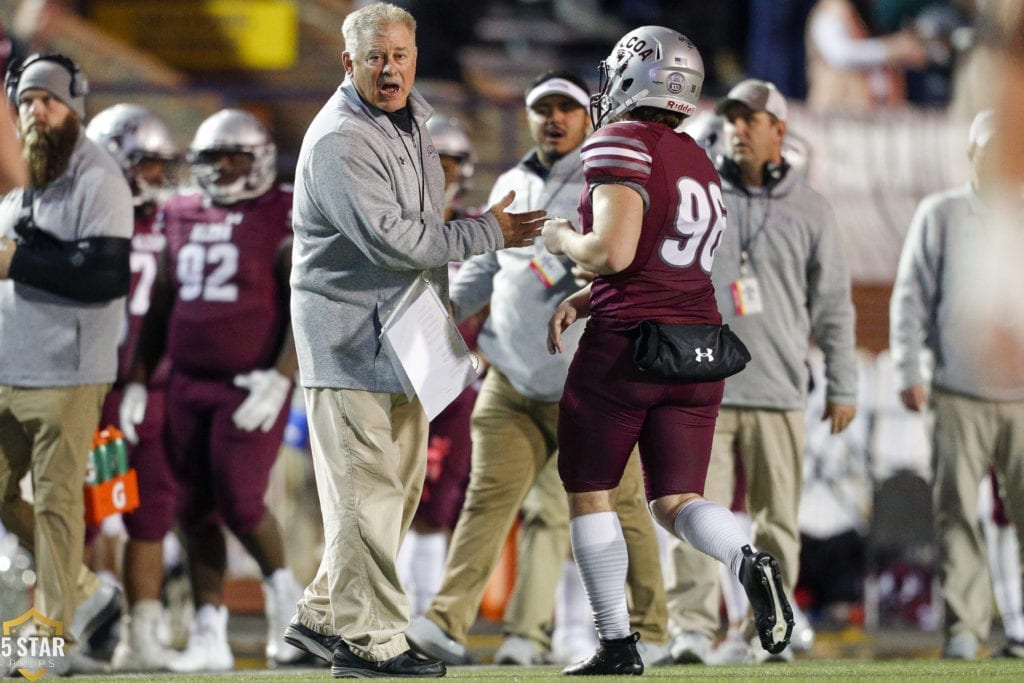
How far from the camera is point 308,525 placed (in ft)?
29.6

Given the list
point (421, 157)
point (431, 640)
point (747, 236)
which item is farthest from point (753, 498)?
A: point (421, 157)

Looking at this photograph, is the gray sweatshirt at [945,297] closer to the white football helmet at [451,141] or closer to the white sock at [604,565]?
the white football helmet at [451,141]

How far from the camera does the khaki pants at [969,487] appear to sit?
6641mm

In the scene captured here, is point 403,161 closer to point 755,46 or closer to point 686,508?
point 686,508

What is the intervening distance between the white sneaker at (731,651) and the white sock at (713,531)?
183 cm

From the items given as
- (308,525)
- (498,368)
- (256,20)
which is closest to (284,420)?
(498,368)

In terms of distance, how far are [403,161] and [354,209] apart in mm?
277

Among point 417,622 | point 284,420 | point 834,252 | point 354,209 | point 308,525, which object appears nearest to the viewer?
point 354,209

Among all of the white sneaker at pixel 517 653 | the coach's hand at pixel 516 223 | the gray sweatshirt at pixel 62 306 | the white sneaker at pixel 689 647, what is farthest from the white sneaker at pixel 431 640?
the coach's hand at pixel 516 223

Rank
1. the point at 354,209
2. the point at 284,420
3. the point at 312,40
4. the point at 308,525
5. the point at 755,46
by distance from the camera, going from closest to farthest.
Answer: the point at 354,209 → the point at 284,420 → the point at 308,525 → the point at 755,46 → the point at 312,40

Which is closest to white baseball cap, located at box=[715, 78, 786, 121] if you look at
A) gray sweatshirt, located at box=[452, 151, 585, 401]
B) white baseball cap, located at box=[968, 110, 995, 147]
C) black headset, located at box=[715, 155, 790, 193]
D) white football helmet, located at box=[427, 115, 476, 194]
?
black headset, located at box=[715, 155, 790, 193]

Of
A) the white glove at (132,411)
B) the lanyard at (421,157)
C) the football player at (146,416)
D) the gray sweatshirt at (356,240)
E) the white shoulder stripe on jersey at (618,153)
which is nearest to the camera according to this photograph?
the white shoulder stripe on jersey at (618,153)

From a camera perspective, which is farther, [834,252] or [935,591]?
[935,591]

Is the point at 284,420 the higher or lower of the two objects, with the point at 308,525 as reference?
higher
